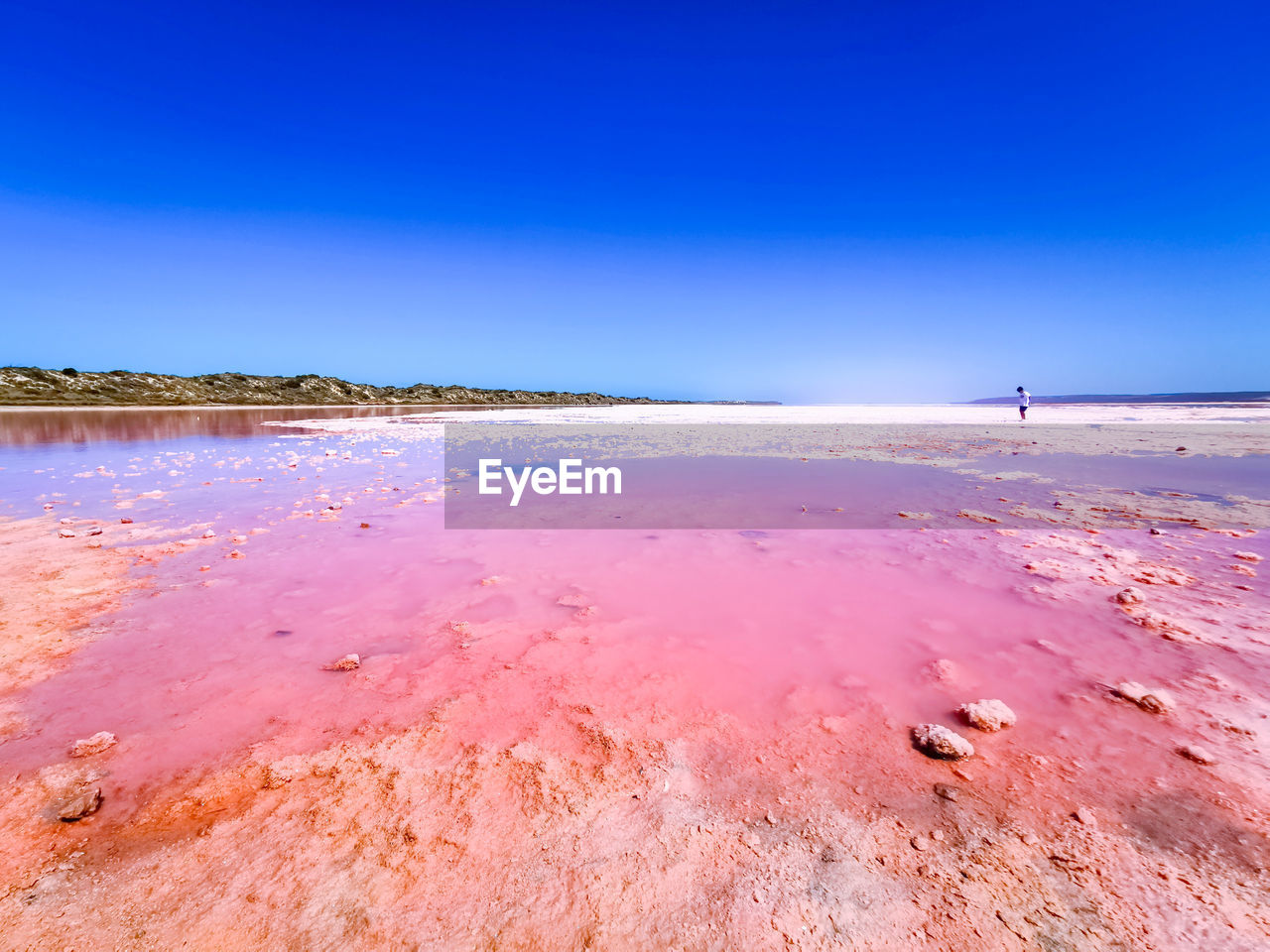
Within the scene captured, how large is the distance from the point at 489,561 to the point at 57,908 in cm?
338

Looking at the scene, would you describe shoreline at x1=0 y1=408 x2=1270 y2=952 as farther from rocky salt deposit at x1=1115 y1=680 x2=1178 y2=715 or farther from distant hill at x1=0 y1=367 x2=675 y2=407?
distant hill at x1=0 y1=367 x2=675 y2=407

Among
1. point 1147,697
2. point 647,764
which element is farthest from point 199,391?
point 1147,697

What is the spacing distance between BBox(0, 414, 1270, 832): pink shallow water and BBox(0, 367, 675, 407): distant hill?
46.0 metres

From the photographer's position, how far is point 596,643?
3.39 meters

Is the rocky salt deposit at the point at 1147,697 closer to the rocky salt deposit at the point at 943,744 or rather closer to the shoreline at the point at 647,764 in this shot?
the shoreline at the point at 647,764

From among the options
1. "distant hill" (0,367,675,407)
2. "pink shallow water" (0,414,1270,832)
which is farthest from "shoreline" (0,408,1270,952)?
"distant hill" (0,367,675,407)

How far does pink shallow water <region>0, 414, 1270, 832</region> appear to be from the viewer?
2561 mm

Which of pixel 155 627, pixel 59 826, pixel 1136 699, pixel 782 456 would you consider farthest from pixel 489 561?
pixel 782 456

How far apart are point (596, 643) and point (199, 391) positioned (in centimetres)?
5933

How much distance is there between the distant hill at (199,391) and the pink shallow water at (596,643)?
1810 inches

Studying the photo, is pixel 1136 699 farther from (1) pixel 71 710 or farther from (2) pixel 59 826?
(1) pixel 71 710

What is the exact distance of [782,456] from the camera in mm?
12516

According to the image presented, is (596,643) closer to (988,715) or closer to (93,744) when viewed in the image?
(988,715)

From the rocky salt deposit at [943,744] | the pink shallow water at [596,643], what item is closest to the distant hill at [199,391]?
the pink shallow water at [596,643]
